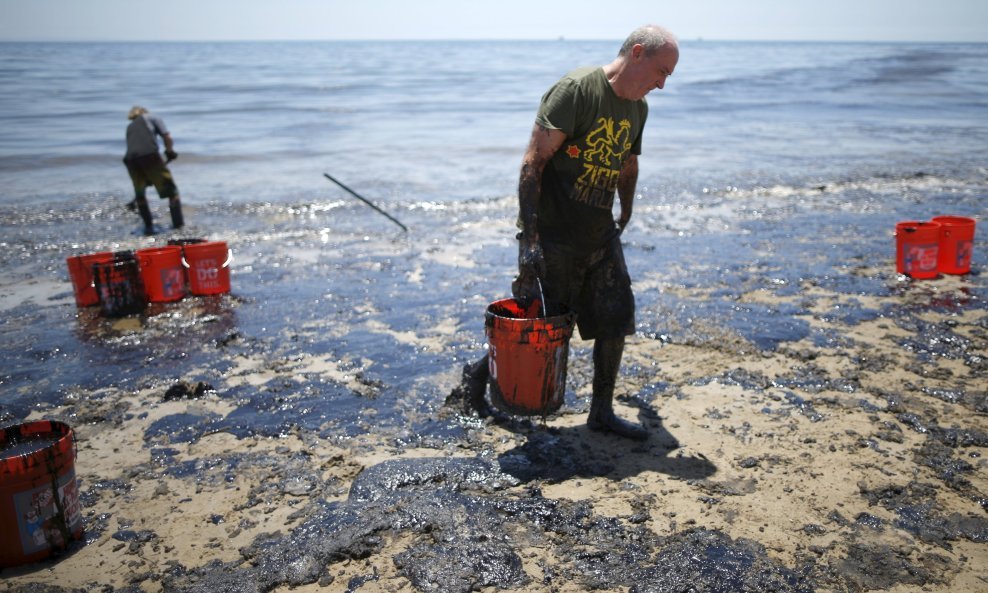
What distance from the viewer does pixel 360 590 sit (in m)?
2.95

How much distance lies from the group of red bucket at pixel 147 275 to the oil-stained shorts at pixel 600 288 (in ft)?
13.1

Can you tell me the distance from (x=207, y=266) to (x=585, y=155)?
4338 mm

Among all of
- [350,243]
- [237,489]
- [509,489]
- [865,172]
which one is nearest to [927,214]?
[865,172]

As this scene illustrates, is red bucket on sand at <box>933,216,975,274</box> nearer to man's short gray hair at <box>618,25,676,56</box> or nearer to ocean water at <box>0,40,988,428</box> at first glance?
ocean water at <box>0,40,988,428</box>

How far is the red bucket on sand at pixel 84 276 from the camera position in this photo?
642cm

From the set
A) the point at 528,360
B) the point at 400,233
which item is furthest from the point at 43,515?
the point at 400,233

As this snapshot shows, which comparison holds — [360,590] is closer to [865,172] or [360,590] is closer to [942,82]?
[865,172]

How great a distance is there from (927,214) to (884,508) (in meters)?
7.73

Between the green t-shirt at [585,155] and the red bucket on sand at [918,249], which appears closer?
the green t-shirt at [585,155]

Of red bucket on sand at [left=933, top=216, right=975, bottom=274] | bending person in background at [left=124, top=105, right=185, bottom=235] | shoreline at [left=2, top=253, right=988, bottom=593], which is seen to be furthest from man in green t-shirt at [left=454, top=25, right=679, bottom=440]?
bending person in background at [left=124, top=105, right=185, bottom=235]

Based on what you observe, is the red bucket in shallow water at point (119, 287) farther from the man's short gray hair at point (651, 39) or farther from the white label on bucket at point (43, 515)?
the man's short gray hair at point (651, 39)

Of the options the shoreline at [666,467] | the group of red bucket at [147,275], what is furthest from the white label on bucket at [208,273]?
the shoreline at [666,467]

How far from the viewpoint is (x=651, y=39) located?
11.7ft

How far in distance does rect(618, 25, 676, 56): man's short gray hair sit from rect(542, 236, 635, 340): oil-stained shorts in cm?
100
